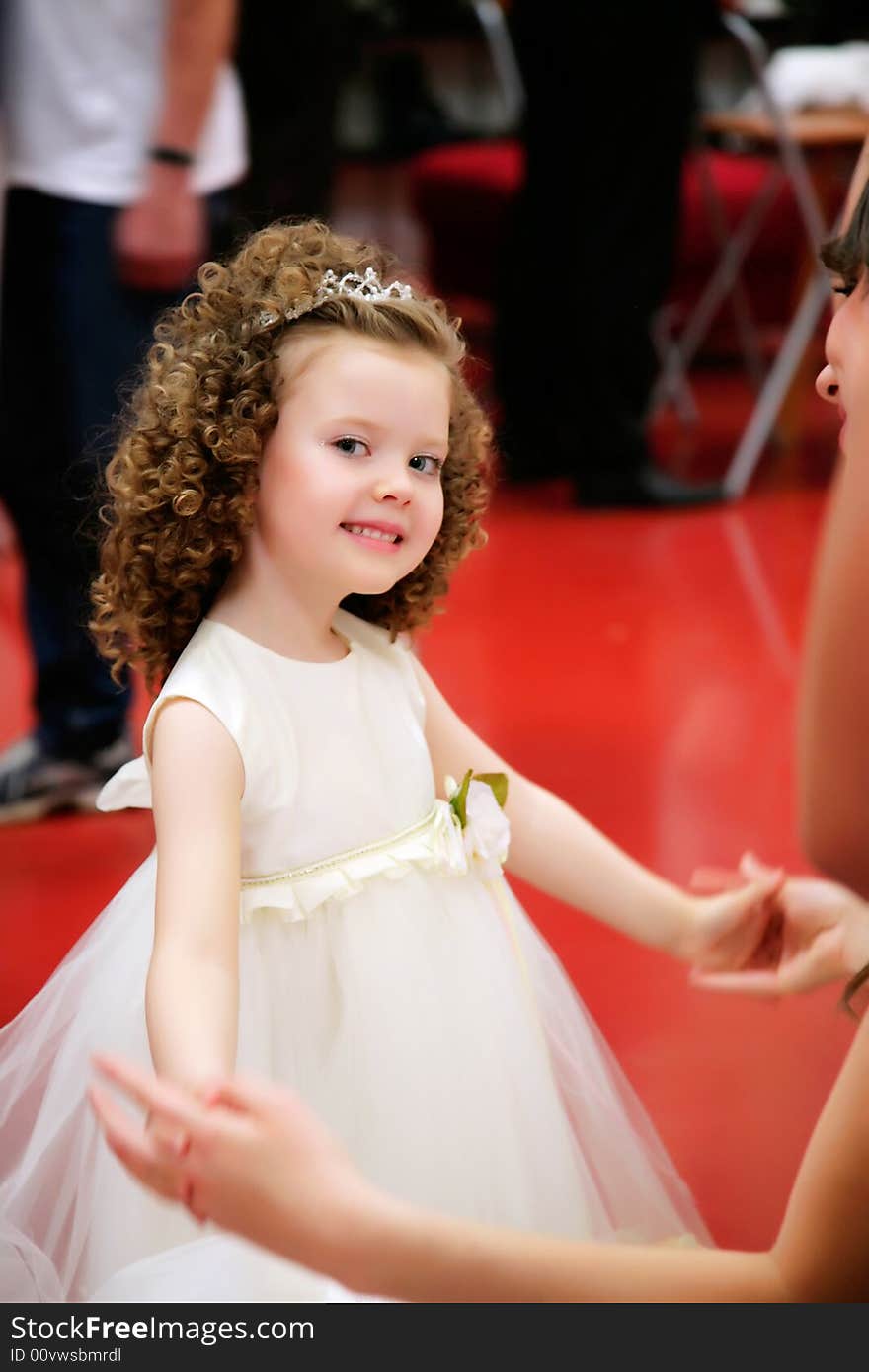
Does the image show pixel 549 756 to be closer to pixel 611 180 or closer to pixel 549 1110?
pixel 549 1110

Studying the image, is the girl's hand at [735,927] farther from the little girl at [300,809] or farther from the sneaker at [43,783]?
the sneaker at [43,783]

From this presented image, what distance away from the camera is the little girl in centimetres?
109

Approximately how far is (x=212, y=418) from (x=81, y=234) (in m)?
1.01

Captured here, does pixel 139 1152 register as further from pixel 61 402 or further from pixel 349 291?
pixel 61 402

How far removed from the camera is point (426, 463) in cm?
113

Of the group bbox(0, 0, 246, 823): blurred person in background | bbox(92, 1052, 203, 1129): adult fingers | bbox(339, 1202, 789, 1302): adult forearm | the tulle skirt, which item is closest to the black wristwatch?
bbox(0, 0, 246, 823): blurred person in background

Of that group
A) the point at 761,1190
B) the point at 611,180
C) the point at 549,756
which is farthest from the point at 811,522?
the point at 761,1190

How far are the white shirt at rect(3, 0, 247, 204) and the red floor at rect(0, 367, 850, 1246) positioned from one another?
2.53 feet

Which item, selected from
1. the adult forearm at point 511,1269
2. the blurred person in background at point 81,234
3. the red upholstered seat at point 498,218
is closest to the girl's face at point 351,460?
the adult forearm at point 511,1269

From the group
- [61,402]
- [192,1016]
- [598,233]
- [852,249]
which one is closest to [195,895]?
[192,1016]

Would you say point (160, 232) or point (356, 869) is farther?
point (160, 232)

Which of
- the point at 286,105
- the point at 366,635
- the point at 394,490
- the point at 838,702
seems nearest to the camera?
the point at 838,702

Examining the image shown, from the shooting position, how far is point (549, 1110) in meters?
1.17

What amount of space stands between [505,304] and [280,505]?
2.98 m
